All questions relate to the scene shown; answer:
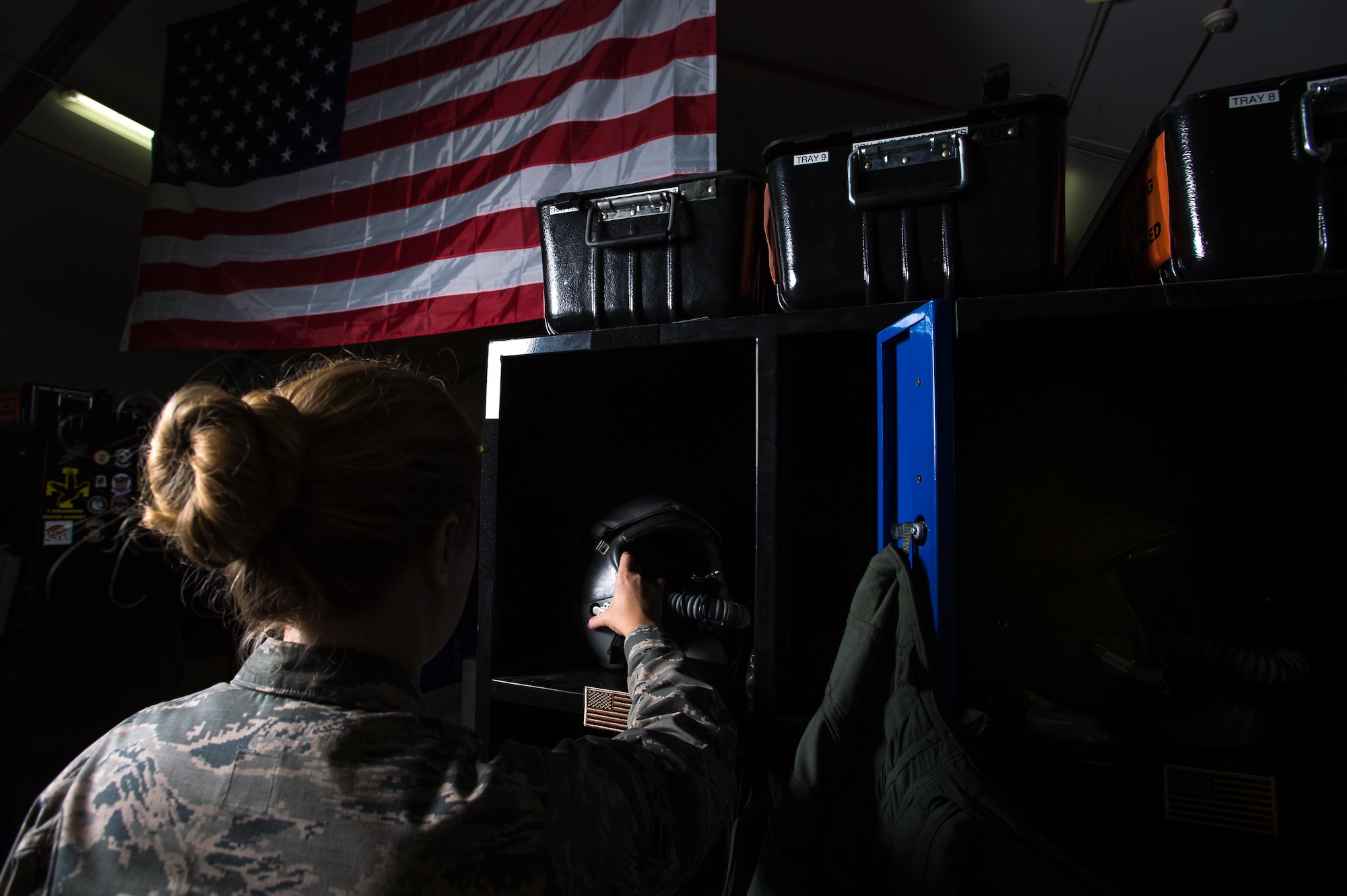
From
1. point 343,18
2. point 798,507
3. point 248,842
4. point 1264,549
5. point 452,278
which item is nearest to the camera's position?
point 248,842

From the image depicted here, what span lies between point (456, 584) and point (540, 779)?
0.99 ft

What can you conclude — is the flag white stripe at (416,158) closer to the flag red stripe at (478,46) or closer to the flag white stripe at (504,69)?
the flag white stripe at (504,69)

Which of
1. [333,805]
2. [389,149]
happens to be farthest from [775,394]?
[389,149]

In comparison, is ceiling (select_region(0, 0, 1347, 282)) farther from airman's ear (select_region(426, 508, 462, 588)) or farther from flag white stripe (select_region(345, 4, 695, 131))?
airman's ear (select_region(426, 508, 462, 588))

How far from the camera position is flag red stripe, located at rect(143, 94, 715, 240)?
2031mm

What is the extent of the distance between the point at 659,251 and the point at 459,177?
4.88 feet

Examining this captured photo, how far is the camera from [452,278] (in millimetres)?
2314

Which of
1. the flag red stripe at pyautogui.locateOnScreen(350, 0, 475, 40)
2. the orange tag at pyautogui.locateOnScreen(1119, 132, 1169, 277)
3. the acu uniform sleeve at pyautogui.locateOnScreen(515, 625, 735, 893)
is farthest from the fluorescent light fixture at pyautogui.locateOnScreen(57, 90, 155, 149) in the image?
the orange tag at pyautogui.locateOnScreen(1119, 132, 1169, 277)

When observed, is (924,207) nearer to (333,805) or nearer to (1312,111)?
(1312,111)

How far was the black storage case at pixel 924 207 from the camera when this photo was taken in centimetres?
98

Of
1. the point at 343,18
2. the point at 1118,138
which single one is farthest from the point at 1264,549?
the point at 343,18

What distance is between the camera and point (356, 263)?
2520mm

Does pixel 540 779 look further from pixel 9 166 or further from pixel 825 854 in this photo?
pixel 9 166

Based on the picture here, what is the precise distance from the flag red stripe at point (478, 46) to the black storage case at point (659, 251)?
1.33m
